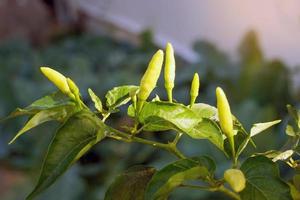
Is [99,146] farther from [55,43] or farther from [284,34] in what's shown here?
[55,43]

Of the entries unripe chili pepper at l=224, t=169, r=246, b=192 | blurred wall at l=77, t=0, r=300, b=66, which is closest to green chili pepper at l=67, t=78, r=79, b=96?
unripe chili pepper at l=224, t=169, r=246, b=192

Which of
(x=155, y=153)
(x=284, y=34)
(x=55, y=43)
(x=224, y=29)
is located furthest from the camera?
(x=55, y=43)

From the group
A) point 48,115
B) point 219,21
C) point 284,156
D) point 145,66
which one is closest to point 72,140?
point 48,115

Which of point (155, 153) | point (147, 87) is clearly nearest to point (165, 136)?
point (155, 153)

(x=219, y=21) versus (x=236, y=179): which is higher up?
(x=236, y=179)

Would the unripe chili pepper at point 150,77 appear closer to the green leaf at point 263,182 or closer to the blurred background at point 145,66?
the green leaf at point 263,182

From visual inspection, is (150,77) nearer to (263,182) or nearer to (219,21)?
(263,182)
